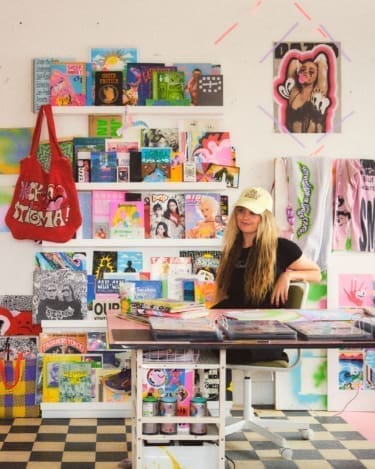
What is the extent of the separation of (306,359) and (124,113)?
1.83 meters

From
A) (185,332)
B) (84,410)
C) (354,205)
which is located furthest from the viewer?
(354,205)

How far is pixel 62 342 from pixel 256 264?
1.33m

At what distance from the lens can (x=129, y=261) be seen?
4.44 meters

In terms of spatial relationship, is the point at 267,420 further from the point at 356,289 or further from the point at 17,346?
the point at 17,346

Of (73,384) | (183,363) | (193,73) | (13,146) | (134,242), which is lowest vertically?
(73,384)

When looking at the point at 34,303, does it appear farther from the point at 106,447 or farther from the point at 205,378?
the point at 205,378

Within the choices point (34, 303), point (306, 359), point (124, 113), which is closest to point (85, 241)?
point (34, 303)

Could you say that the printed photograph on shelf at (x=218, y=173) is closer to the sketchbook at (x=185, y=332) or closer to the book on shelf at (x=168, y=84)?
the book on shelf at (x=168, y=84)

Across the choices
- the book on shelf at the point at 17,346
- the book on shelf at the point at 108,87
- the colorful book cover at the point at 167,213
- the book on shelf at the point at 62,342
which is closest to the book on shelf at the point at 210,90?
the book on shelf at the point at 108,87

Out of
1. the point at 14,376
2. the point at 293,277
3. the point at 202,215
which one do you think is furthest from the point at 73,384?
the point at 293,277

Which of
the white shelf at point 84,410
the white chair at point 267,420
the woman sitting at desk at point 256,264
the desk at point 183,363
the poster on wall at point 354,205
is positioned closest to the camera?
the desk at point 183,363

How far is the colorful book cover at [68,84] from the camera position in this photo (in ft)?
14.3

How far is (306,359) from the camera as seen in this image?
4434 millimetres

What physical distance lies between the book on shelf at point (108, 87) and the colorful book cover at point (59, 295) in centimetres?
103
